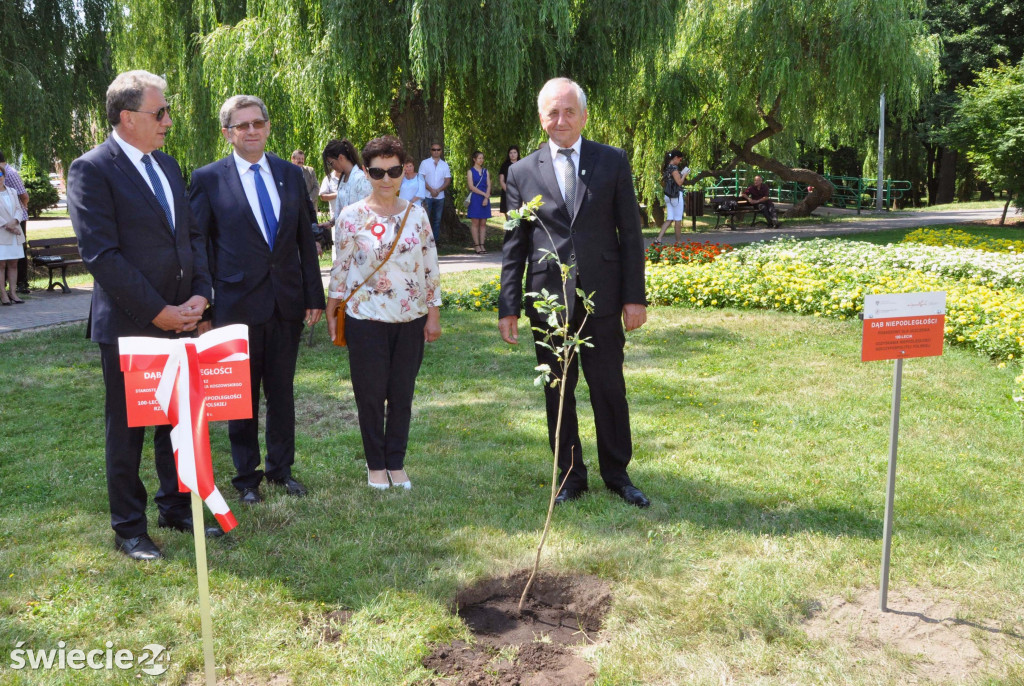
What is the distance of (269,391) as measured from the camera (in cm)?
506

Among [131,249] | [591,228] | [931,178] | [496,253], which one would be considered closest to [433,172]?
[496,253]

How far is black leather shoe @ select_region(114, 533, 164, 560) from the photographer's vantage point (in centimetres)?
425

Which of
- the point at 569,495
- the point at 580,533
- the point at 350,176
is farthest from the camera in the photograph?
the point at 350,176

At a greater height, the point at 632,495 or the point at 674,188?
the point at 674,188

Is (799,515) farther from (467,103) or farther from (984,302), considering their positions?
(467,103)

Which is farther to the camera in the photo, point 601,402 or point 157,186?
point 601,402

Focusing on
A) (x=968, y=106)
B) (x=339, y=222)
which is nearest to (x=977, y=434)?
(x=339, y=222)

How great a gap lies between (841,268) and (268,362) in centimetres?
836

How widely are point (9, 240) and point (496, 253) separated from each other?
8.21 metres

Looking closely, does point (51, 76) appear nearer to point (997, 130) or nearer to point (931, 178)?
point (997, 130)

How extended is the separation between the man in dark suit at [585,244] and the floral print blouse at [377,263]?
0.55 metres

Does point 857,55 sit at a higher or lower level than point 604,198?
higher

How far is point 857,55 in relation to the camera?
1916cm

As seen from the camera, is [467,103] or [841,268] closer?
[841,268]
